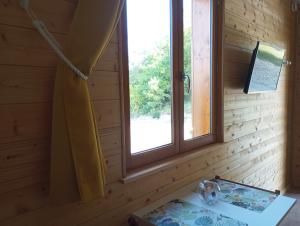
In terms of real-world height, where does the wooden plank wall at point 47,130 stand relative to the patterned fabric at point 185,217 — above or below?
above

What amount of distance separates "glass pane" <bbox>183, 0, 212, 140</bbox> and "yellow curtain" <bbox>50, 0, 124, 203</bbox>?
39.8 inches

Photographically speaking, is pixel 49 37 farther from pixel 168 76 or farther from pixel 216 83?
pixel 216 83

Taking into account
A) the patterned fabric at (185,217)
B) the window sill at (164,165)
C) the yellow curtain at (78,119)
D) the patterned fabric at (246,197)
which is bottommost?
the patterned fabric at (185,217)

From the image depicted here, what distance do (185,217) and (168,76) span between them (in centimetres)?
91

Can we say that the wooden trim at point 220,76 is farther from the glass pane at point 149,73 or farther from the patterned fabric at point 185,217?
the patterned fabric at point 185,217

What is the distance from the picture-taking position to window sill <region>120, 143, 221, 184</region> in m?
1.51

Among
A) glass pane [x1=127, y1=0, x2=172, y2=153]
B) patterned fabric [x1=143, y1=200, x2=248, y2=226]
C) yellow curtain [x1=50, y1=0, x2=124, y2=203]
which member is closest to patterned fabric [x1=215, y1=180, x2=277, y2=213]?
patterned fabric [x1=143, y1=200, x2=248, y2=226]

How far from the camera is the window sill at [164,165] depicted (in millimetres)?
1505

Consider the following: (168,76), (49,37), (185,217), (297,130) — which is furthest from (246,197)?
(297,130)

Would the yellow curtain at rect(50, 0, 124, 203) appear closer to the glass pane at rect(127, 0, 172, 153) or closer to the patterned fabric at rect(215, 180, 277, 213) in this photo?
the glass pane at rect(127, 0, 172, 153)

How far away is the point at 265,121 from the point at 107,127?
236 centimetres

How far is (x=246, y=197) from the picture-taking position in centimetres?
174

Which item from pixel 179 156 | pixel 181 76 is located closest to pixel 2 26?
pixel 181 76

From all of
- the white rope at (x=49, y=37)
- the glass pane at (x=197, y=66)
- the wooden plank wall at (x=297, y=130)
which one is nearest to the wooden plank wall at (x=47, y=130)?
the white rope at (x=49, y=37)
